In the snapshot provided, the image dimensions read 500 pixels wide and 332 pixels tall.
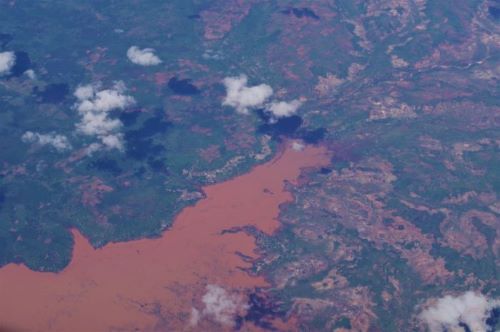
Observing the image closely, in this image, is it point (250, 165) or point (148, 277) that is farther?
point (250, 165)

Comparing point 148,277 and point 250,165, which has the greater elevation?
point 250,165

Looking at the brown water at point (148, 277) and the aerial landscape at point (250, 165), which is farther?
the aerial landscape at point (250, 165)

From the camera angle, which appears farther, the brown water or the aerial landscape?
the aerial landscape

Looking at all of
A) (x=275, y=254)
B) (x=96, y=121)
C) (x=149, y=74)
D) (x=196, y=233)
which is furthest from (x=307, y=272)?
(x=149, y=74)
